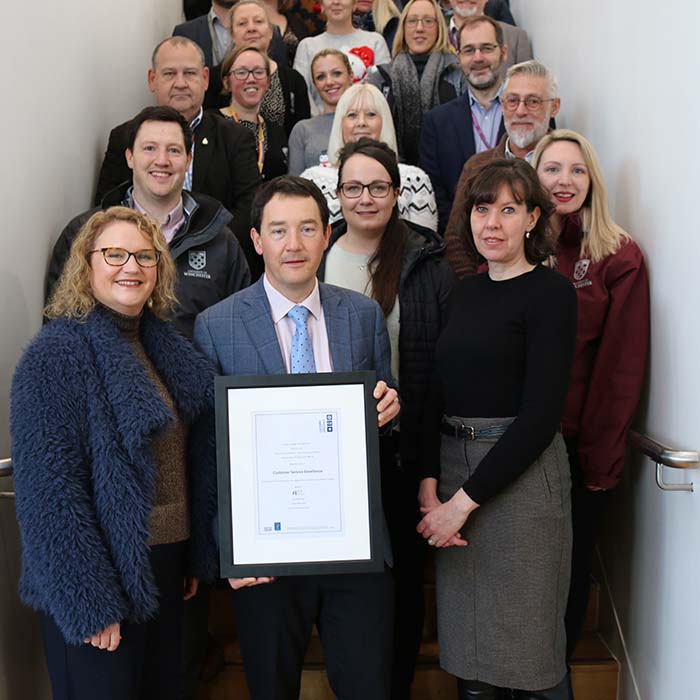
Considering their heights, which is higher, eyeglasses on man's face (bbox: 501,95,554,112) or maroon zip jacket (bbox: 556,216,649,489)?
eyeglasses on man's face (bbox: 501,95,554,112)

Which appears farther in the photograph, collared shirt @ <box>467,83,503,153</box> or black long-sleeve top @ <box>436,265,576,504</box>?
collared shirt @ <box>467,83,503,153</box>

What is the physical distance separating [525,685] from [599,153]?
2.11 metres

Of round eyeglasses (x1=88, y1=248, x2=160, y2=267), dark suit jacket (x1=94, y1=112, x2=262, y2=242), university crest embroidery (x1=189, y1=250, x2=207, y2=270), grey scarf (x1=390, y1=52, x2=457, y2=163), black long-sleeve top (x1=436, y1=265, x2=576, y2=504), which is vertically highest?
grey scarf (x1=390, y1=52, x2=457, y2=163)

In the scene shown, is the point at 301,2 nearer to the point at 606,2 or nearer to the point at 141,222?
the point at 606,2

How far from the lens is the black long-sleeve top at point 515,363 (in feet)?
7.93

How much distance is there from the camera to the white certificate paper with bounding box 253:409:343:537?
2.16 metres

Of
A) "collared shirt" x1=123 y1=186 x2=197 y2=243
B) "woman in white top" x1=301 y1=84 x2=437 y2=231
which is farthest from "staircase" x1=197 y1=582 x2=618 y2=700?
"woman in white top" x1=301 y1=84 x2=437 y2=231

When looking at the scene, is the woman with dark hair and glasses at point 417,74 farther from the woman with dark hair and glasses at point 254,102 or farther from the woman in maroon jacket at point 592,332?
the woman in maroon jacket at point 592,332

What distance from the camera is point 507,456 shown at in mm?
2418

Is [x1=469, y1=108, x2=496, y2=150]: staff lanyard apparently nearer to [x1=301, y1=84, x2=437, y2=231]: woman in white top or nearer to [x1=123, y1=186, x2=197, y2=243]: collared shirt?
[x1=301, y1=84, x2=437, y2=231]: woman in white top

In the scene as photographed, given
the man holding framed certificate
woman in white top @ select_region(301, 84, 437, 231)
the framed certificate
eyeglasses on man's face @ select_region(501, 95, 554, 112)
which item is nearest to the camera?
the framed certificate

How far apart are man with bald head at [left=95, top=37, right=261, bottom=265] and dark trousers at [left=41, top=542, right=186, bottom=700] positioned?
6.13 ft

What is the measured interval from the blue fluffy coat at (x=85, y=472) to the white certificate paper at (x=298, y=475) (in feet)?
0.68

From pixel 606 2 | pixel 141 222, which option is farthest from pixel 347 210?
pixel 606 2
